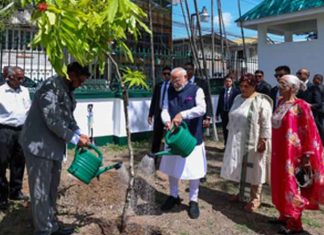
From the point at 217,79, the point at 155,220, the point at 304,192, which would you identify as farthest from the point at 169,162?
the point at 217,79

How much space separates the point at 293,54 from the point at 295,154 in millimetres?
8343

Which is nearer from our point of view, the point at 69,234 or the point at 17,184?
the point at 69,234

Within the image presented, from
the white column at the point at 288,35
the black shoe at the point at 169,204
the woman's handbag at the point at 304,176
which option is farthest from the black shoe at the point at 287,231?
the white column at the point at 288,35

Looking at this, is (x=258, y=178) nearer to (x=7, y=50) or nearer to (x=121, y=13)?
(x=121, y=13)

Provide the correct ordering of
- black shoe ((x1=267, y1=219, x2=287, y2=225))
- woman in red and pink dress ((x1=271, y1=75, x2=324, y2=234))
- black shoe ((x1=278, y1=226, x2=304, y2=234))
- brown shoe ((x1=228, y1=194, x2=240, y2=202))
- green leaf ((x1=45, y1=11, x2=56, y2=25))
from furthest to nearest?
brown shoe ((x1=228, y1=194, x2=240, y2=202)), black shoe ((x1=267, y1=219, x2=287, y2=225)), black shoe ((x1=278, y1=226, x2=304, y2=234)), woman in red and pink dress ((x1=271, y1=75, x2=324, y2=234)), green leaf ((x1=45, y1=11, x2=56, y2=25))

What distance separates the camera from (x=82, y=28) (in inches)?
124

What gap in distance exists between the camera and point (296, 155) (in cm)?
444

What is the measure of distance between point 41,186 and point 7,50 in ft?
15.8

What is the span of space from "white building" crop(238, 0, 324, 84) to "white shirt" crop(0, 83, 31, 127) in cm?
879

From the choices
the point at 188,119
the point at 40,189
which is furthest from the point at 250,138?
the point at 40,189

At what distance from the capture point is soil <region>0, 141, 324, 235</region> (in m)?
4.50

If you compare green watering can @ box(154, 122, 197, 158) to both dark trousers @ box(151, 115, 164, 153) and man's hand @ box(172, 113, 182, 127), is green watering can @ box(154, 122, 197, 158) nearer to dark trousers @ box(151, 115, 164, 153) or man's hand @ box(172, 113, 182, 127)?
man's hand @ box(172, 113, 182, 127)

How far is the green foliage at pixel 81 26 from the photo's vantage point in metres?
2.77

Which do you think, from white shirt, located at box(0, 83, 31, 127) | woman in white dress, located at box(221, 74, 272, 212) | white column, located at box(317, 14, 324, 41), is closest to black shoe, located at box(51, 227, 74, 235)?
white shirt, located at box(0, 83, 31, 127)
